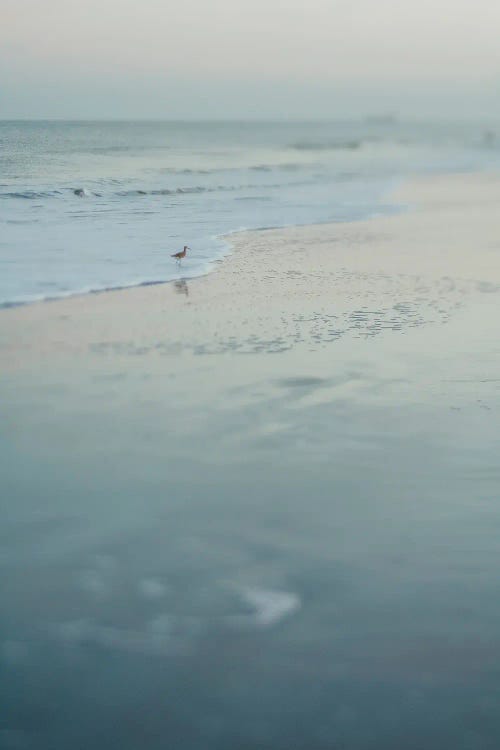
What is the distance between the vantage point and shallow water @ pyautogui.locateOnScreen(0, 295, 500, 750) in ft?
10.5

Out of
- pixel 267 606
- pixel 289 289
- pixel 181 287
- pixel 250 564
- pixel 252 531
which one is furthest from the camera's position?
pixel 181 287

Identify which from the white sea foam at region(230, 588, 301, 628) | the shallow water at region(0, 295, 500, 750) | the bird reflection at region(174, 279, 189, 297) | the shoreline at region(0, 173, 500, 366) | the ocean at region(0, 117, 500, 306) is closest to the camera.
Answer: the shallow water at region(0, 295, 500, 750)

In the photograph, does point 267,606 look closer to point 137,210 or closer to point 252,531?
point 252,531

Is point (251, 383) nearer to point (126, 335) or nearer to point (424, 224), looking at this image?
point (126, 335)

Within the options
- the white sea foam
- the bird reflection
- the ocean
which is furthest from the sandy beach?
the ocean

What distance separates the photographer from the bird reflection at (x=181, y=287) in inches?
438

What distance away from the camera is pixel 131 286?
37.6 feet

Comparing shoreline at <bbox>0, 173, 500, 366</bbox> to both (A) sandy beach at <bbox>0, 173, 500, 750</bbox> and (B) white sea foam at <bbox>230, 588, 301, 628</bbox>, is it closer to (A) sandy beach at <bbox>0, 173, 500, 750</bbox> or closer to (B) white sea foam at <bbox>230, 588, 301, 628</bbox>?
(A) sandy beach at <bbox>0, 173, 500, 750</bbox>

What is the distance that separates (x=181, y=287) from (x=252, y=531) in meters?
7.22

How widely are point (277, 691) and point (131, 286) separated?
28.1 ft

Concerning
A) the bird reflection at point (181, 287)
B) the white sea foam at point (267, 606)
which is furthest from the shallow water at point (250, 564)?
the bird reflection at point (181, 287)

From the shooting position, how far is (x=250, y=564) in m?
4.21

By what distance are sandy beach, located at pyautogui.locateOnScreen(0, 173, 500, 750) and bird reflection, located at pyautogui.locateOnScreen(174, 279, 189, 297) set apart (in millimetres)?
1782

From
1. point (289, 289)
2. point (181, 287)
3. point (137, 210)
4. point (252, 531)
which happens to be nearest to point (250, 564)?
point (252, 531)
